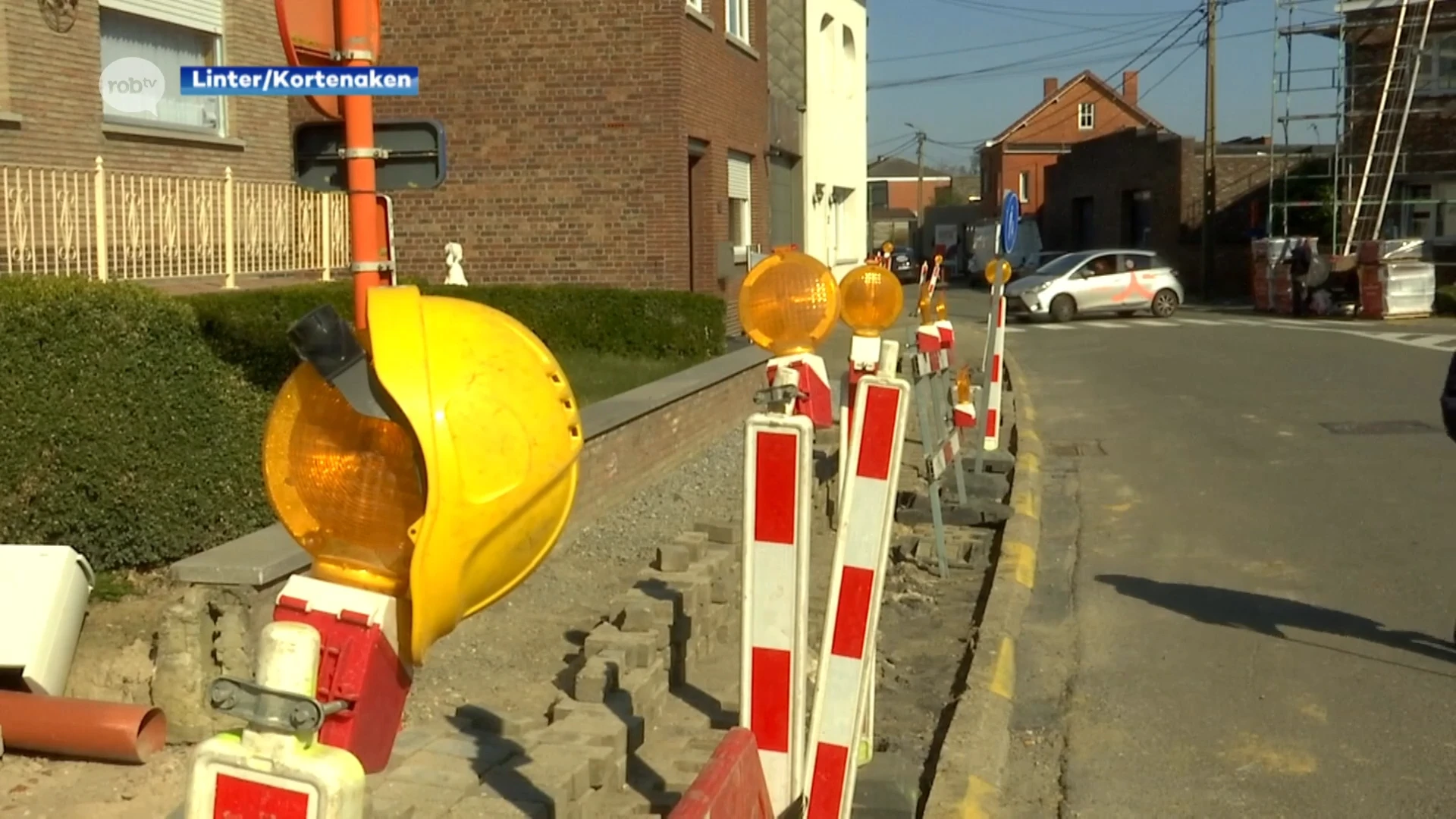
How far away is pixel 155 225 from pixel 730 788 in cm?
941

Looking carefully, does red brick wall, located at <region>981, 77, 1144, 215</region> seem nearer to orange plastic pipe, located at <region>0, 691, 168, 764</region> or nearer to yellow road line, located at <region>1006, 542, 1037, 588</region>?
yellow road line, located at <region>1006, 542, 1037, 588</region>

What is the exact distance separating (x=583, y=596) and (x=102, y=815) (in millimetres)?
3022

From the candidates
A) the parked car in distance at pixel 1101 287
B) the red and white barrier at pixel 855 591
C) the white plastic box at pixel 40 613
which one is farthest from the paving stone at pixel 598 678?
the parked car in distance at pixel 1101 287

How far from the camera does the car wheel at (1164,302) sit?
33.3m

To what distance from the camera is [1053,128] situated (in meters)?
72.8

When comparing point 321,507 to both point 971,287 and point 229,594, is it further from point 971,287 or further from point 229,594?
point 971,287

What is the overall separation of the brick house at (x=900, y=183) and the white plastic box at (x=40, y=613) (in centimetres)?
11046

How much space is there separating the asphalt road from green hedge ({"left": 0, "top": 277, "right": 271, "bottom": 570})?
144 inches

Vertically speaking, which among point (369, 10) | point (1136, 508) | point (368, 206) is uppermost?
point (369, 10)

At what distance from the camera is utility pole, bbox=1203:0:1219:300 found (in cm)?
3962

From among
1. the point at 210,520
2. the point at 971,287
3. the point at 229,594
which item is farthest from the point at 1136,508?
the point at 971,287

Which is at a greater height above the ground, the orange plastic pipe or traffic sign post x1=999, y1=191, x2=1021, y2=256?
traffic sign post x1=999, y1=191, x2=1021, y2=256

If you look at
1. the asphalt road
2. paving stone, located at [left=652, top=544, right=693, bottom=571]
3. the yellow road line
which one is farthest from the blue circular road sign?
paving stone, located at [left=652, top=544, right=693, bottom=571]

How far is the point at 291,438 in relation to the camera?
244 cm
